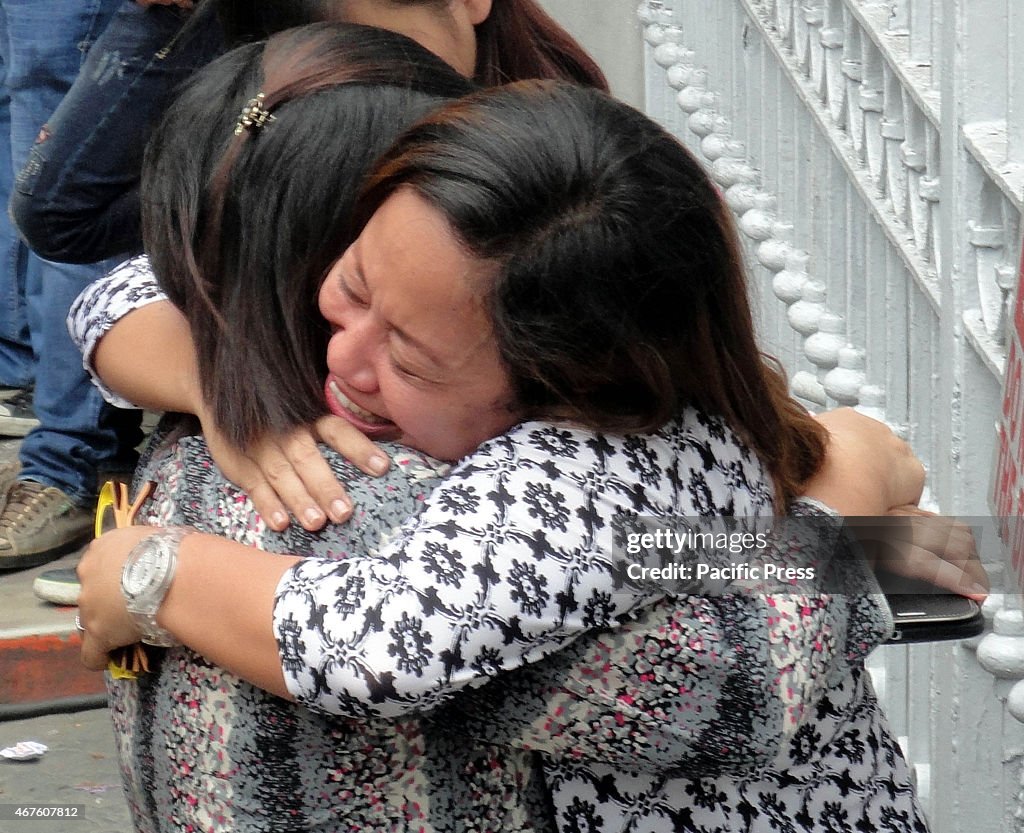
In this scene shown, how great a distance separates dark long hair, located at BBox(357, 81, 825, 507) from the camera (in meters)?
1.14

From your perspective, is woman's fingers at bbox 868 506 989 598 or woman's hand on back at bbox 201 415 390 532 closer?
woman's hand on back at bbox 201 415 390 532

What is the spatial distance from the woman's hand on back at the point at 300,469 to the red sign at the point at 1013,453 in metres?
0.51

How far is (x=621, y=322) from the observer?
1147 mm

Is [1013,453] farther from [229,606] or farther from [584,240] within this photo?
[229,606]

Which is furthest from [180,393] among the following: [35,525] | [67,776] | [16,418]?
[16,418]

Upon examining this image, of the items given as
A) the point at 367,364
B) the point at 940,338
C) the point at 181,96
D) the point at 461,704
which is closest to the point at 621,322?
the point at 367,364

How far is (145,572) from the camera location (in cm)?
125

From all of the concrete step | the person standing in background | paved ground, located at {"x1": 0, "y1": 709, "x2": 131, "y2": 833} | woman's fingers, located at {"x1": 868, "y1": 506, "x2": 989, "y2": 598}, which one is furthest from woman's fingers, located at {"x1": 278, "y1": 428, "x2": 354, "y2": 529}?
the person standing in background

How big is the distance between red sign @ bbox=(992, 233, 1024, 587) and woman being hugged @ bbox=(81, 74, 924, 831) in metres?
0.20

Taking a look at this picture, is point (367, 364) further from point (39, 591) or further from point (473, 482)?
point (39, 591)

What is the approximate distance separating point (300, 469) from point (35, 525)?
8.38ft

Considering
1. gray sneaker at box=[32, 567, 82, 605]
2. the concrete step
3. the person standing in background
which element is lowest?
the concrete step

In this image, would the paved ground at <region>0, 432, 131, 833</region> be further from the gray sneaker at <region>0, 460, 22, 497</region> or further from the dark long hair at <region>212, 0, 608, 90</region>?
the dark long hair at <region>212, 0, 608, 90</region>

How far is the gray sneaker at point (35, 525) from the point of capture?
3541mm
